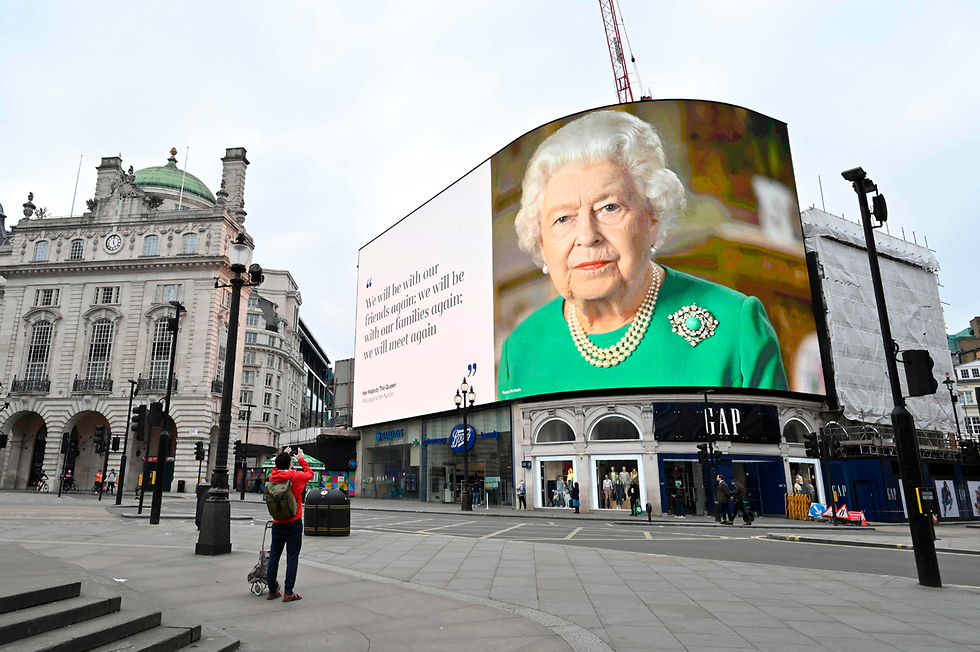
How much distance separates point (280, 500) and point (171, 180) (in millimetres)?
69423

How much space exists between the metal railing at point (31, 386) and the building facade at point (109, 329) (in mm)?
84

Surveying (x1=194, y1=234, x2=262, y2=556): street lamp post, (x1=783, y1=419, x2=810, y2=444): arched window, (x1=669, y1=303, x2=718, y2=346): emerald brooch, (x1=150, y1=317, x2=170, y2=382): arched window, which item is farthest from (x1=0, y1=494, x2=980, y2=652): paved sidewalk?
(x1=150, y1=317, x2=170, y2=382): arched window

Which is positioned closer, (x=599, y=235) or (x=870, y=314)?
(x=599, y=235)

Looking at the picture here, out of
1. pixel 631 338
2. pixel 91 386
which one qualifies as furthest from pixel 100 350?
pixel 631 338

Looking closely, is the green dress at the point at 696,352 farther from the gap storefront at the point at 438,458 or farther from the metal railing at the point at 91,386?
the metal railing at the point at 91,386

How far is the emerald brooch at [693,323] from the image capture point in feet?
113

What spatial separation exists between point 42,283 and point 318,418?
3386 inches

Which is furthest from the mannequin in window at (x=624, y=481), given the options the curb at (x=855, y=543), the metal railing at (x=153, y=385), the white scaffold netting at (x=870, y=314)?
the metal railing at (x=153, y=385)

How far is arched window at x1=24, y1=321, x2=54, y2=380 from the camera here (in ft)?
172

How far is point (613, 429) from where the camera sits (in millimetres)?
35125

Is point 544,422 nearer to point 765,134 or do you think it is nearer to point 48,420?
point 765,134

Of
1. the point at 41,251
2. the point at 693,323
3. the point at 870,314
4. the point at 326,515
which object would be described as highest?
the point at 41,251

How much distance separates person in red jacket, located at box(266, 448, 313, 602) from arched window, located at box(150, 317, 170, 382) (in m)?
49.3

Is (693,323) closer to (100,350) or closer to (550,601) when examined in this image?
(550,601)
